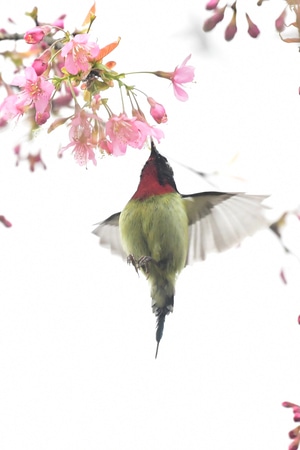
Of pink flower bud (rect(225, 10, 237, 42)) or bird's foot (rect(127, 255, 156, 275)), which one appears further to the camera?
bird's foot (rect(127, 255, 156, 275))

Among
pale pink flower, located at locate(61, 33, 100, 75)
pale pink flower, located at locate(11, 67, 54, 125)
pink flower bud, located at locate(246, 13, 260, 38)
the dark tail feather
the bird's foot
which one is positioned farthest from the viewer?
the dark tail feather

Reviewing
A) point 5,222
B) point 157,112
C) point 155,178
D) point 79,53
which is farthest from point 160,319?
point 79,53

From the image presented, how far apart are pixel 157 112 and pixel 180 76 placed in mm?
127

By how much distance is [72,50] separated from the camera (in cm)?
190

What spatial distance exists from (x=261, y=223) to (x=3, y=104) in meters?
1.10

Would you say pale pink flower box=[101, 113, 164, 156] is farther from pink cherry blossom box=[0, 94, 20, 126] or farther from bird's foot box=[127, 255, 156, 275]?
bird's foot box=[127, 255, 156, 275]

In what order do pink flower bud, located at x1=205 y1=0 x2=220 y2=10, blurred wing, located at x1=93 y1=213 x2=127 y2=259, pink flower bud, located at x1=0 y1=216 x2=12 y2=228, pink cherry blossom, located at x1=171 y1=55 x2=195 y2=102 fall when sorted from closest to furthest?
1. pink cherry blossom, located at x1=171 y1=55 x2=195 y2=102
2. pink flower bud, located at x1=205 y1=0 x2=220 y2=10
3. pink flower bud, located at x1=0 y1=216 x2=12 y2=228
4. blurred wing, located at x1=93 y1=213 x2=127 y2=259

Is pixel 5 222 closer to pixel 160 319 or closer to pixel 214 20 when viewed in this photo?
pixel 160 319

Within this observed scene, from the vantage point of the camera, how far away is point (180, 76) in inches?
85.3

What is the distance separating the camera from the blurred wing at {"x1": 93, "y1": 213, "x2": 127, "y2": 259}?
3420mm

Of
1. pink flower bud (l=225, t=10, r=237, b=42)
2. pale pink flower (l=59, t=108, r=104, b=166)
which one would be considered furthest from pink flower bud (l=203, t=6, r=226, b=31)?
pale pink flower (l=59, t=108, r=104, b=166)

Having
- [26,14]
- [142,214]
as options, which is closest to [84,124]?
Result: [26,14]

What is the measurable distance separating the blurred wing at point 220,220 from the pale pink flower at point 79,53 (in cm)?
98

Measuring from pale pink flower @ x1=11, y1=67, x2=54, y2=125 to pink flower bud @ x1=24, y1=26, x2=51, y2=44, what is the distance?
0.08 m
